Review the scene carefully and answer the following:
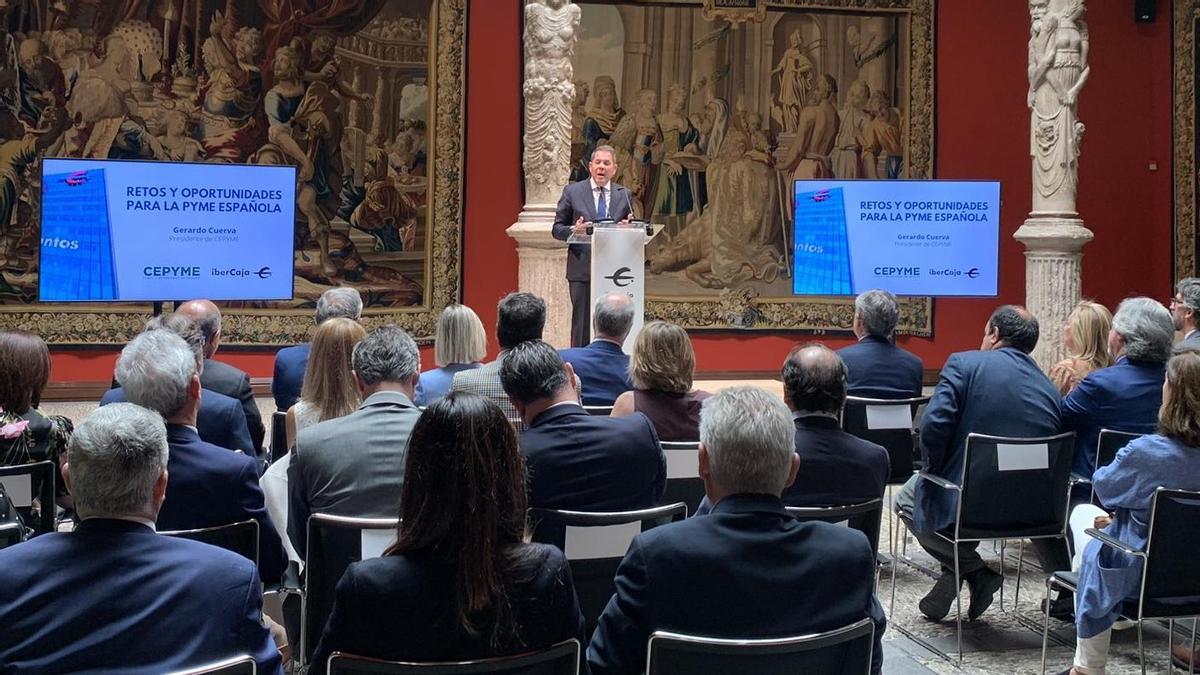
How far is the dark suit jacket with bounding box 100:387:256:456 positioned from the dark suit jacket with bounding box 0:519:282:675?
2.05m

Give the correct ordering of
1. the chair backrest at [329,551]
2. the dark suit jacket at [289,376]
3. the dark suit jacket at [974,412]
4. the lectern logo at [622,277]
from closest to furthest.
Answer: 1. the chair backrest at [329,551]
2. the dark suit jacket at [974,412]
3. the dark suit jacket at [289,376]
4. the lectern logo at [622,277]

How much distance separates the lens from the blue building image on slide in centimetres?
754

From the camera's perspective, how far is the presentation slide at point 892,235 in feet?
31.3

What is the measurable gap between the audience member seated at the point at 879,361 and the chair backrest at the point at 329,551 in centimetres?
323

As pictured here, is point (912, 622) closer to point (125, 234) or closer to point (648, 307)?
point (125, 234)

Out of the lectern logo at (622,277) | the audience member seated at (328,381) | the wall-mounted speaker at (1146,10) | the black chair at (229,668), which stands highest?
the wall-mounted speaker at (1146,10)

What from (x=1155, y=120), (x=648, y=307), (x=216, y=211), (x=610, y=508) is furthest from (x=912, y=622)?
(x=1155, y=120)

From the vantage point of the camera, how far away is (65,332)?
969 cm

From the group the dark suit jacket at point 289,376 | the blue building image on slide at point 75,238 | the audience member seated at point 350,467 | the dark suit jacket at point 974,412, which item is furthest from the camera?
the blue building image on slide at point 75,238

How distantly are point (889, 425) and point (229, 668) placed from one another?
3.95 m

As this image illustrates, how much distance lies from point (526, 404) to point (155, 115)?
7253mm

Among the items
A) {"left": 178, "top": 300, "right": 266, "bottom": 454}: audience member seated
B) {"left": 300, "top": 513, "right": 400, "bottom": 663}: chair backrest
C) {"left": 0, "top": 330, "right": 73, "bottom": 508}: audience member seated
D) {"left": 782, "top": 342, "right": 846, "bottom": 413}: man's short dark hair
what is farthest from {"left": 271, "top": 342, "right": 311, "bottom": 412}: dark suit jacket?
{"left": 782, "top": 342, "right": 846, "bottom": 413}: man's short dark hair

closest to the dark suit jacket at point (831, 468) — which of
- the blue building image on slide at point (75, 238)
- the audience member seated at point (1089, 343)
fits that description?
the audience member seated at point (1089, 343)

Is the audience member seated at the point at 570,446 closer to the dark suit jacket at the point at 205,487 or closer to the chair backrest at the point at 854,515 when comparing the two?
the chair backrest at the point at 854,515
